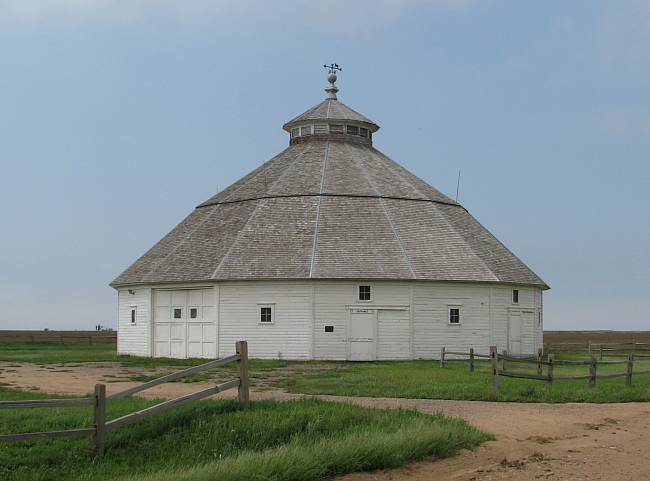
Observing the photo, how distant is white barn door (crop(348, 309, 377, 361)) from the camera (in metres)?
33.6

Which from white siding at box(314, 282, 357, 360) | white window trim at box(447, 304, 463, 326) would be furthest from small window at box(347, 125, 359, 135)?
white window trim at box(447, 304, 463, 326)

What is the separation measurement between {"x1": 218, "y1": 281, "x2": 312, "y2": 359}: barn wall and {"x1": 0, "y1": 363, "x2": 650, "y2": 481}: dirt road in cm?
1290

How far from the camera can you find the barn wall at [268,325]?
33562 mm

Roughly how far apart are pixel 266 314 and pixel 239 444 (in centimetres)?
2153

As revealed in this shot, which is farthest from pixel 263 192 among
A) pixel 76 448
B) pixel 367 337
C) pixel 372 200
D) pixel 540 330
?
pixel 76 448

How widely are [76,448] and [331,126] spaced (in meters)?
34.5

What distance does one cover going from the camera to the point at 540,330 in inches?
1556

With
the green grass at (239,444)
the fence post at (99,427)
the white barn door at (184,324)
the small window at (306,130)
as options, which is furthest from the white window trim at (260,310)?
the fence post at (99,427)

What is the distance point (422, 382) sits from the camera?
22.2m

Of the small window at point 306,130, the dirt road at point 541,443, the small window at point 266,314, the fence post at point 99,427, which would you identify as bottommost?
the dirt road at point 541,443

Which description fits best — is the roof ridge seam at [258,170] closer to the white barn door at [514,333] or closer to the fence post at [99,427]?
the white barn door at [514,333]

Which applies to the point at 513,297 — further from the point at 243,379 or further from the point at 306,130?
the point at 243,379

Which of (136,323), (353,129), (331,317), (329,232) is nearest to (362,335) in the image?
(331,317)

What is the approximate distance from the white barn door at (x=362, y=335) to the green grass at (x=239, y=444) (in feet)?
61.6
